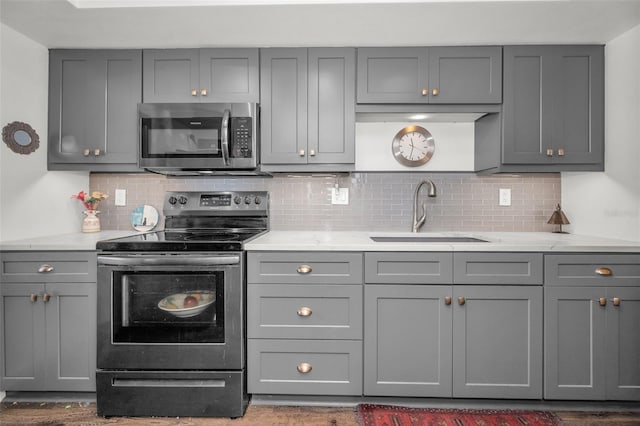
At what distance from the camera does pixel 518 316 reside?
1907 mm

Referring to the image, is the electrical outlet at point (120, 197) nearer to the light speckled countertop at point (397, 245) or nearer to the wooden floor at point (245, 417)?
the light speckled countertop at point (397, 245)

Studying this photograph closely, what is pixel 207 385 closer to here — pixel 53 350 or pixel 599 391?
pixel 53 350

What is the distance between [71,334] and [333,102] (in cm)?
203

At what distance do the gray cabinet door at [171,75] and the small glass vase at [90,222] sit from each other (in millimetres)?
932

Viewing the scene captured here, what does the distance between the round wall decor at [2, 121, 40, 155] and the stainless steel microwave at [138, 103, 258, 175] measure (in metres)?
0.67

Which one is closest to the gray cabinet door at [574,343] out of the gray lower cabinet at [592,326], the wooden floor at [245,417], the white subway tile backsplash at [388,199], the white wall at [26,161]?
the gray lower cabinet at [592,326]

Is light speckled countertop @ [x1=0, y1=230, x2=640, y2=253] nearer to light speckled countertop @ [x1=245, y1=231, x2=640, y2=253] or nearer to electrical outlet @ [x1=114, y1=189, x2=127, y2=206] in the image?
light speckled countertop @ [x1=245, y1=231, x2=640, y2=253]

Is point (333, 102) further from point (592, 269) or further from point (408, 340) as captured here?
point (592, 269)

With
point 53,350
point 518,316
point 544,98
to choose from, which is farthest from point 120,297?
point 544,98

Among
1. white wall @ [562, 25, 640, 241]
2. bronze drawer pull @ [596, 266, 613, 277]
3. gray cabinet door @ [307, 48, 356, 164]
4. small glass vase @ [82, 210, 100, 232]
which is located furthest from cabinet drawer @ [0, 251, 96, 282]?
white wall @ [562, 25, 640, 241]

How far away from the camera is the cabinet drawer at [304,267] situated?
193 cm

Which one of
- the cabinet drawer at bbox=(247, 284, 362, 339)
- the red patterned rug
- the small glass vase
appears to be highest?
the small glass vase

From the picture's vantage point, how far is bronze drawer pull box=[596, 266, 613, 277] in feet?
6.21

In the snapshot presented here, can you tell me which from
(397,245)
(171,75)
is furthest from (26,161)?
(397,245)
